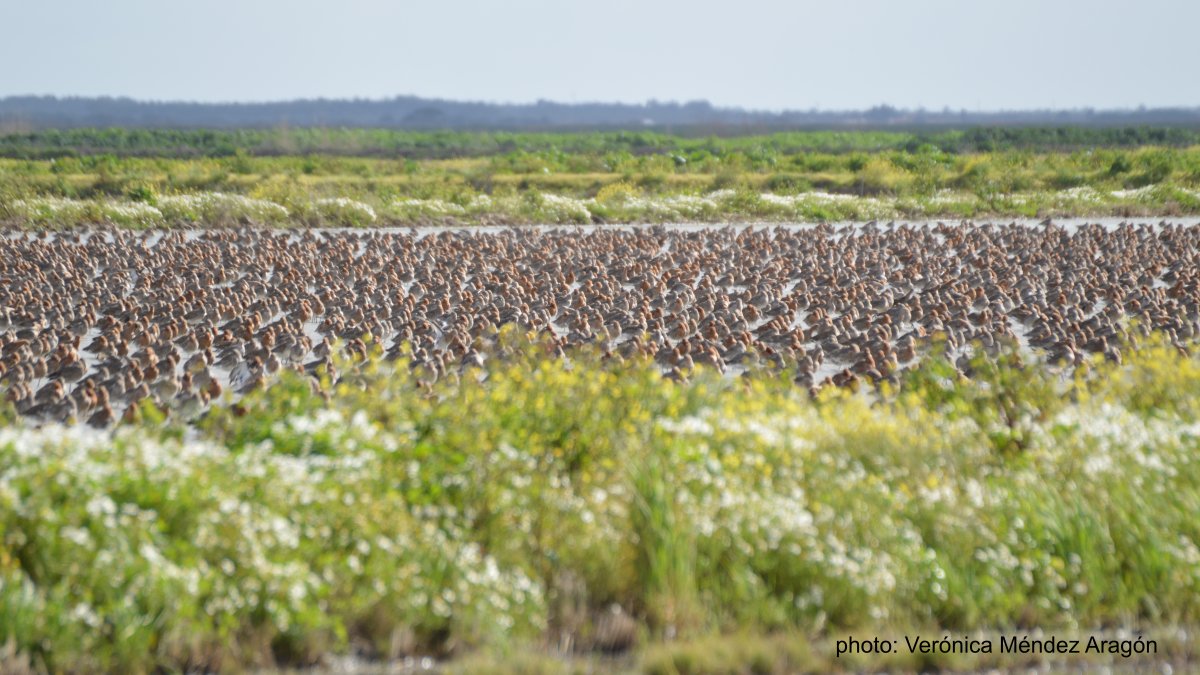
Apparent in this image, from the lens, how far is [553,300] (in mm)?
17812

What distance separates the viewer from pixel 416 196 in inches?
1407

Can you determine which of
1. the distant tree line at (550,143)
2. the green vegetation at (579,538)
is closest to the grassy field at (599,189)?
the distant tree line at (550,143)

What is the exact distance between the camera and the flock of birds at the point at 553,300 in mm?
13359

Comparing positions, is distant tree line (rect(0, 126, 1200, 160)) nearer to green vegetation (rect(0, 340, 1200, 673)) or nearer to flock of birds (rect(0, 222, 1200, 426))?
flock of birds (rect(0, 222, 1200, 426))

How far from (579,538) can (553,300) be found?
1095 centimetres

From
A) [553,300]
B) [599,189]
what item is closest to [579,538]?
[553,300]

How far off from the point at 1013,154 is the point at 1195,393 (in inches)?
1654

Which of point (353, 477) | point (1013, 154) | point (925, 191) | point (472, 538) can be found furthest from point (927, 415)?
point (1013, 154)

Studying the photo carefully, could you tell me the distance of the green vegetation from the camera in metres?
6.21

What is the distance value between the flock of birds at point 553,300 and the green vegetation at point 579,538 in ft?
12.1

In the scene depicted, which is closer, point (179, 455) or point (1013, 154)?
point (179, 455)

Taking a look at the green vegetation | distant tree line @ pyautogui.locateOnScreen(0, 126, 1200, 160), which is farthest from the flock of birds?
distant tree line @ pyautogui.locateOnScreen(0, 126, 1200, 160)

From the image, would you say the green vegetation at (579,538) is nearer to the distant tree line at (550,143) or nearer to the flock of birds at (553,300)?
the flock of birds at (553,300)

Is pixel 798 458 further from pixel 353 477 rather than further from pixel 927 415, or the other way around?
pixel 353 477
